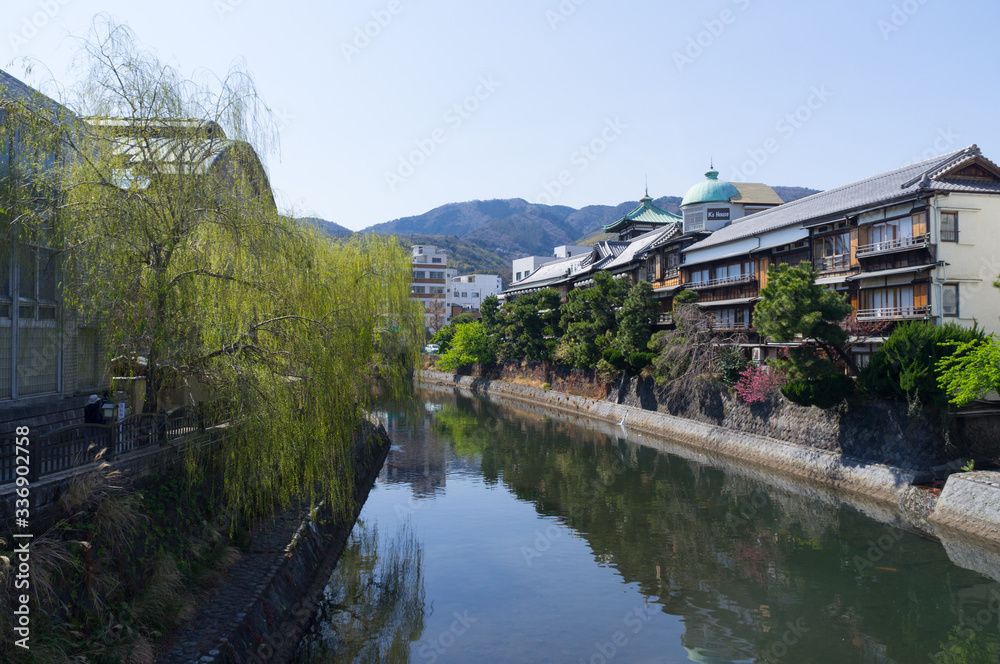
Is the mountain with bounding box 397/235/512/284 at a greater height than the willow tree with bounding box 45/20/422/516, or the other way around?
the mountain with bounding box 397/235/512/284

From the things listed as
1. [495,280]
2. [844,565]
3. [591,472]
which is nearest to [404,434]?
[591,472]

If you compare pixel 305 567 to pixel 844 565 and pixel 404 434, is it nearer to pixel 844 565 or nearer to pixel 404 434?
pixel 844 565

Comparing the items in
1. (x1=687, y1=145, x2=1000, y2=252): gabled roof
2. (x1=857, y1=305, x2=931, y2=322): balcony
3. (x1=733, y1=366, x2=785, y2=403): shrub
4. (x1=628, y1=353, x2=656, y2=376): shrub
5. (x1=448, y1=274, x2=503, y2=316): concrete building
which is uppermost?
(x1=448, y1=274, x2=503, y2=316): concrete building

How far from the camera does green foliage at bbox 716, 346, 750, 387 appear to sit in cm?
2764

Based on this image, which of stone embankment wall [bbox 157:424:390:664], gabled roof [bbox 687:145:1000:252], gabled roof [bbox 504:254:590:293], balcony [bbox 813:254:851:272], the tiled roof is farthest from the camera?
gabled roof [bbox 504:254:590:293]

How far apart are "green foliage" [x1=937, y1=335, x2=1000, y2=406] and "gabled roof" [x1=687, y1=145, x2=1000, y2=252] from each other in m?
5.99

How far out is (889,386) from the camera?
19.6 meters

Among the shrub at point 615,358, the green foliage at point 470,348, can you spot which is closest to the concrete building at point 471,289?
the green foliage at point 470,348

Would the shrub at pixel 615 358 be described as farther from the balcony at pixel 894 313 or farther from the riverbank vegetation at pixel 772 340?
the balcony at pixel 894 313

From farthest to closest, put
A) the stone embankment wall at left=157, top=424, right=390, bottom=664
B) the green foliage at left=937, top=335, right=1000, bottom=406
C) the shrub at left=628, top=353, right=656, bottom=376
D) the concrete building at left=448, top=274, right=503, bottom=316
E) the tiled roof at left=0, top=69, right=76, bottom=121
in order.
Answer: the concrete building at left=448, top=274, right=503, bottom=316 → the shrub at left=628, top=353, right=656, bottom=376 → the green foliage at left=937, top=335, right=1000, bottom=406 → the tiled roof at left=0, top=69, right=76, bottom=121 → the stone embankment wall at left=157, top=424, right=390, bottom=664

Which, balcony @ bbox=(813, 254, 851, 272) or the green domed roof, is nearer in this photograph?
balcony @ bbox=(813, 254, 851, 272)

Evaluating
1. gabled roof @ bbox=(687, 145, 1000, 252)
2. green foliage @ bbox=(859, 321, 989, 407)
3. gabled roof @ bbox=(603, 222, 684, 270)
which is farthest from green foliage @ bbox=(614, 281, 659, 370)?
green foliage @ bbox=(859, 321, 989, 407)

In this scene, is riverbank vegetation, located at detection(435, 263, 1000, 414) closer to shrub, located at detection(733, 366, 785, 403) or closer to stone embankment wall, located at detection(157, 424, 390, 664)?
shrub, located at detection(733, 366, 785, 403)

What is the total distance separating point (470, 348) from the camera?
55250mm
